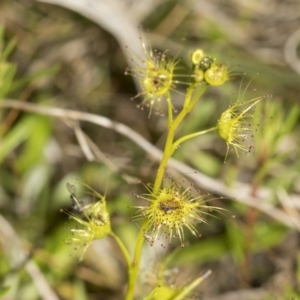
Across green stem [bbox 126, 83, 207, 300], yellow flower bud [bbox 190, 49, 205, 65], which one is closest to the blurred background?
green stem [bbox 126, 83, 207, 300]

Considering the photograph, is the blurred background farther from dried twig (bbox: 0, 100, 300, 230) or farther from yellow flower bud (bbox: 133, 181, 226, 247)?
yellow flower bud (bbox: 133, 181, 226, 247)

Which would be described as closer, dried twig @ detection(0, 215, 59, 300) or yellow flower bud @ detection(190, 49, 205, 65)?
yellow flower bud @ detection(190, 49, 205, 65)

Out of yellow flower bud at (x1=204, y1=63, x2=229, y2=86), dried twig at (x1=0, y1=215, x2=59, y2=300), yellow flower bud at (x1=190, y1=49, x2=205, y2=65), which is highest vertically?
yellow flower bud at (x1=190, y1=49, x2=205, y2=65)

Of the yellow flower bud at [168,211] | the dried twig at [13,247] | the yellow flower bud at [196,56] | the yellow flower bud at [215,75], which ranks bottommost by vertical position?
the dried twig at [13,247]

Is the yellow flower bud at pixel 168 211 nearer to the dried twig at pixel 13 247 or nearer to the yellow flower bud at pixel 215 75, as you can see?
the yellow flower bud at pixel 215 75

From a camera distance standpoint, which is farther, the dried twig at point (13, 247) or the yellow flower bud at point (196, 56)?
the dried twig at point (13, 247)

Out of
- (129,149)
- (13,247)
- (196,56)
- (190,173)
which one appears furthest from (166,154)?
(129,149)

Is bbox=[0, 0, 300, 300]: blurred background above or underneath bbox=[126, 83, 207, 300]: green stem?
underneath

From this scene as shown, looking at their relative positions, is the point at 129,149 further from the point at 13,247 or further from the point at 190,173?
the point at 13,247

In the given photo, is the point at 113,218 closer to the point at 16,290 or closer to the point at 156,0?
the point at 16,290

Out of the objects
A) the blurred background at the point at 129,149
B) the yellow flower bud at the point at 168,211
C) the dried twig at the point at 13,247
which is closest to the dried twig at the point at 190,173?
the blurred background at the point at 129,149
